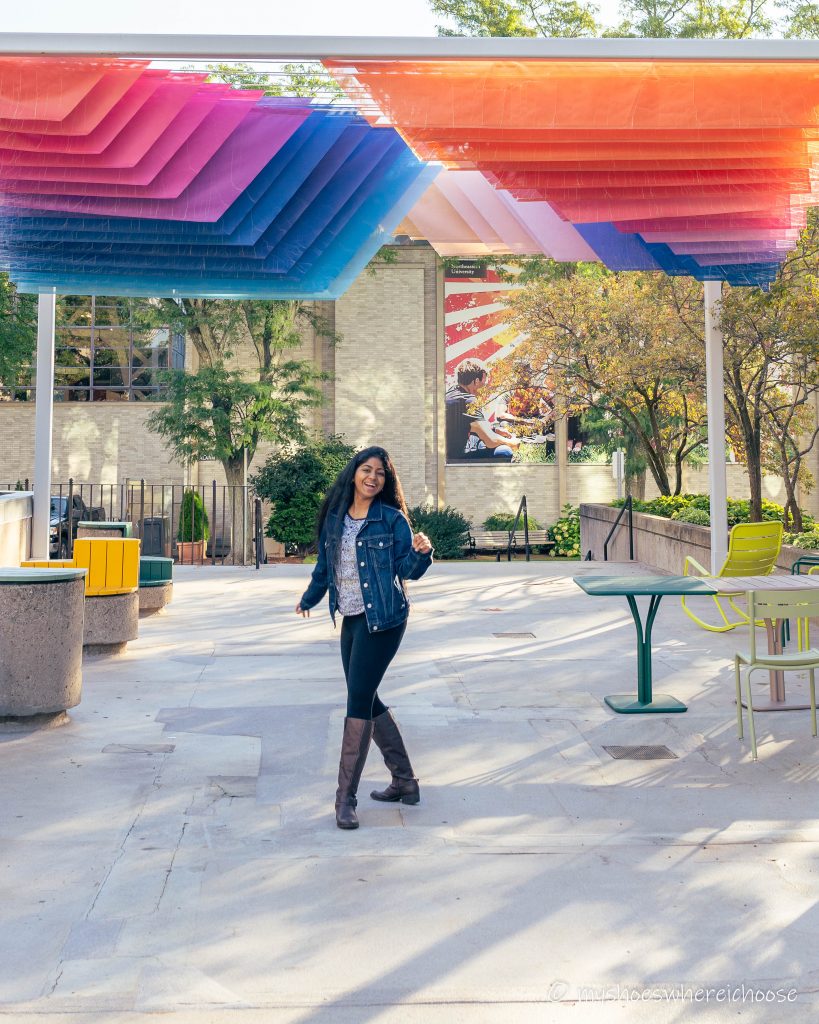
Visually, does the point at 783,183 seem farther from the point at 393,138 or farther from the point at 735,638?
the point at 735,638

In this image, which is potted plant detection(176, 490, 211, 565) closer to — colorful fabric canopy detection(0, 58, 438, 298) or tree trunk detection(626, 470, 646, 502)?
tree trunk detection(626, 470, 646, 502)

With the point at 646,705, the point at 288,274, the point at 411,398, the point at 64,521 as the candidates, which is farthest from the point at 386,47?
the point at 411,398

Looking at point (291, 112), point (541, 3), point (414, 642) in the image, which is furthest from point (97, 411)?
point (291, 112)

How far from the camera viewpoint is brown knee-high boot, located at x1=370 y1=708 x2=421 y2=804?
5.18 m

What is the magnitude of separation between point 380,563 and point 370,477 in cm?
43

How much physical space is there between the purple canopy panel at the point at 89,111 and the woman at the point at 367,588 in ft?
11.4

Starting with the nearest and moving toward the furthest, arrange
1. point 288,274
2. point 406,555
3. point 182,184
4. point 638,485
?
point 406,555, point 182,184, point 288,274, point 638,485

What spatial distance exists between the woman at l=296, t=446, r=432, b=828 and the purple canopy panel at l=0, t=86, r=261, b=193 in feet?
11.1

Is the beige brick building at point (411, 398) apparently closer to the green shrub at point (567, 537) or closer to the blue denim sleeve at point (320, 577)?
the green shrub at point (567, 537)

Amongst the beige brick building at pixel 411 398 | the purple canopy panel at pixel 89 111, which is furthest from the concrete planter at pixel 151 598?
the beige brick building at pixel 411 398

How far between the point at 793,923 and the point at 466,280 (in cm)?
2932

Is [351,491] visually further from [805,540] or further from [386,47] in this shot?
[805,540]

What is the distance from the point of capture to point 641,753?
6.27 m

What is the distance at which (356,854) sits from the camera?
4559 millimetres
